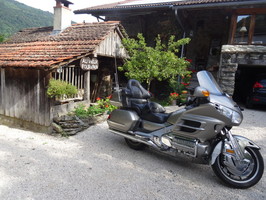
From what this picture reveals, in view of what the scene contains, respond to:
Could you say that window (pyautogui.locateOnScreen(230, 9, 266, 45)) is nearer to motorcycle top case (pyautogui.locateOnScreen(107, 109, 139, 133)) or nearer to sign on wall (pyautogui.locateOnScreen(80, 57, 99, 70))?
sign on wall (pyautogui.locateOnScreen(80, 57, 99, 70))

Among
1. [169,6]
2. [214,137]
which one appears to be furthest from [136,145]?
[169,6]

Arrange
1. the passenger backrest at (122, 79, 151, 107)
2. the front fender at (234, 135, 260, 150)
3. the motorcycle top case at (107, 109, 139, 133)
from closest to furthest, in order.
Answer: the front fender at (234, 135, 260, 150), the motorcycle top case at (107, 109, 139, 133), the passenger backrest at (122, 79, 151, 107)

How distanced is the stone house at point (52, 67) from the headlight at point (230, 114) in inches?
166

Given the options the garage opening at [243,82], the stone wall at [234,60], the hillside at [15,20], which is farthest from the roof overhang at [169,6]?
the hillside at [15,20]

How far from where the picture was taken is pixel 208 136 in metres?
2.88

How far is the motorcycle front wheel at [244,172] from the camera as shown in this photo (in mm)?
2779

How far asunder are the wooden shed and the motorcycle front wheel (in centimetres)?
449

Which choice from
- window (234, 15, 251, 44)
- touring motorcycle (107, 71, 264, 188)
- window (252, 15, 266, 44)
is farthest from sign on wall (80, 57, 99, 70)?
window (252, 15, 266, 44)

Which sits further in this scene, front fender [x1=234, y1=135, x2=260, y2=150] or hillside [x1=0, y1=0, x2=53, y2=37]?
hillside [x1=0, y1=0, x2=53, y2=37]

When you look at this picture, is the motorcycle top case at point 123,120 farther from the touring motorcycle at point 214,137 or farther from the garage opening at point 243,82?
the garage opening at point 243,82

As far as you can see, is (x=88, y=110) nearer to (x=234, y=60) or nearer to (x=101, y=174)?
(x=101, y=174)

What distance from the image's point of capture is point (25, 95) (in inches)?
245

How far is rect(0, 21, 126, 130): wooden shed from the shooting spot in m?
5.73

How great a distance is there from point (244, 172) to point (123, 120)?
2186 millimetres
